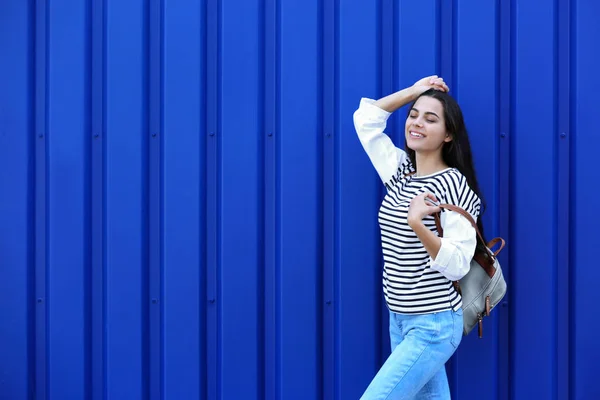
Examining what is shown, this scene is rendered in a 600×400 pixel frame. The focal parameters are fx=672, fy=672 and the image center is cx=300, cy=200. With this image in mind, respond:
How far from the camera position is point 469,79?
301cm

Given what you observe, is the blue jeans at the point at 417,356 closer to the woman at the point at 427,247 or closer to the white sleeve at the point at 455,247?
the woman at the point at 427,247

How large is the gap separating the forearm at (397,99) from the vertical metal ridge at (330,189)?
1.12 feet

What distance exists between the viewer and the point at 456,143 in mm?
2619

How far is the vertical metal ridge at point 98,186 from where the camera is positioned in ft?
10.7

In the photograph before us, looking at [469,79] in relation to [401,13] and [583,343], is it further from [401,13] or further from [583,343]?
[583,343]

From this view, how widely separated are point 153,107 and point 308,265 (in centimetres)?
106

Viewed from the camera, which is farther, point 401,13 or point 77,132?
point 77,132

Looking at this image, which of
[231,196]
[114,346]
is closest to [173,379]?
[114,346]

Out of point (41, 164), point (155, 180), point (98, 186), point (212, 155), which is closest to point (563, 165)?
point (212, 155)

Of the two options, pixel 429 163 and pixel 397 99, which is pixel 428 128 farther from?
pixel 397 99

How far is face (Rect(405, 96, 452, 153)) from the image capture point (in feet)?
8.54

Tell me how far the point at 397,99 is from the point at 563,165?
2.72 feet

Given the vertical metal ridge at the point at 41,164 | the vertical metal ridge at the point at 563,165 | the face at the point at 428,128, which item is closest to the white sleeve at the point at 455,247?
the face at the point at 428,128

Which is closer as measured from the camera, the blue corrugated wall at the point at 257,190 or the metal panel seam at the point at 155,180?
the blue corrugated wall at the point at 257,190
